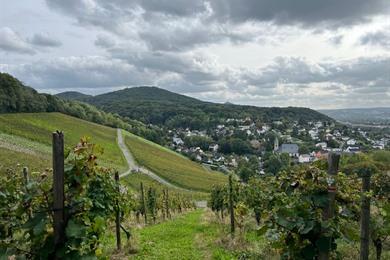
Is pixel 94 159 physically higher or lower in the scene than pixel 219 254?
higher

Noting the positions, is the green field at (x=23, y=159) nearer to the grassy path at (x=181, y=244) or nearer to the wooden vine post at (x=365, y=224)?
the grassy path at (x=181, y=244)

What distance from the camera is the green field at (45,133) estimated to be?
61.5 metres

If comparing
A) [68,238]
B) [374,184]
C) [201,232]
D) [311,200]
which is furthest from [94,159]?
[201,232]

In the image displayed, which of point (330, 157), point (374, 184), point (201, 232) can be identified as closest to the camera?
point (330, 157)

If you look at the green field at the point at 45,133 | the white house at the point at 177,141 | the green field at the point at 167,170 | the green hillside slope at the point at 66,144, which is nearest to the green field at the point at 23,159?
the green hillside slope at the point at 66,144

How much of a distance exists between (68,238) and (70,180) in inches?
27.9

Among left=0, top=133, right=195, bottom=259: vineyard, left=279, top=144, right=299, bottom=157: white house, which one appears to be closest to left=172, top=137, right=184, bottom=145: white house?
left=279, top=144, right=299, bottom=157: white house

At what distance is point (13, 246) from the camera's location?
4414 mm

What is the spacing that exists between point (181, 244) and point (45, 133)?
6261 cm

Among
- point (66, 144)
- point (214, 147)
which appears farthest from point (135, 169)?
point (214, 147)

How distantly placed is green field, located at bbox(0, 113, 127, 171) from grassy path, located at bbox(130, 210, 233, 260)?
33.7 m

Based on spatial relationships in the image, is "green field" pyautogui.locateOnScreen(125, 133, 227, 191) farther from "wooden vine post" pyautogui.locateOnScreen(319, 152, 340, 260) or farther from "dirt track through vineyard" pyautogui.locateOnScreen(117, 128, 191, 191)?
"wooden vine post" pyautogui.locateOnScreen(319, 152, 340, 260)

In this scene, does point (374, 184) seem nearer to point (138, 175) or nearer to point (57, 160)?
point (57, 160)

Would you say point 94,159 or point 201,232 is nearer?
point 94,159
